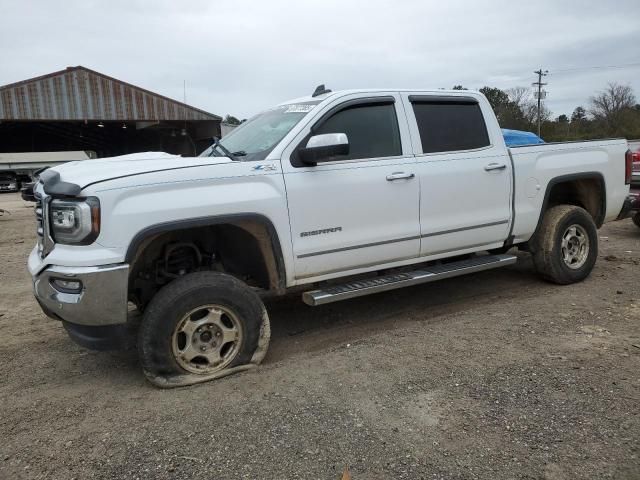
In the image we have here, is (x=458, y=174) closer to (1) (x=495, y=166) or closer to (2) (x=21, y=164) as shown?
(1) (x=495, y=166)

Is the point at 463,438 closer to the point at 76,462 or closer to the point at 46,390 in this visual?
the point at 76,462

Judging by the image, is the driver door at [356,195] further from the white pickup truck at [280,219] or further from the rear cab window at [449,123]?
the rear cab window at [449,123]

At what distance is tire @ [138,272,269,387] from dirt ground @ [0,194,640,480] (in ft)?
0.47

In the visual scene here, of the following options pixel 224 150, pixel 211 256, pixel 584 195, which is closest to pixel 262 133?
pixel 224 150

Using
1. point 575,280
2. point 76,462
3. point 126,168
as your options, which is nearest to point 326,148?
point 126,168

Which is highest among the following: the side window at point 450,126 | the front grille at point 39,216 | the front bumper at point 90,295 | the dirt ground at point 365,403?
the side window at point 450,126

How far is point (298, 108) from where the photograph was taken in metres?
4.45

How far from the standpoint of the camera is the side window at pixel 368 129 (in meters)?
4.29

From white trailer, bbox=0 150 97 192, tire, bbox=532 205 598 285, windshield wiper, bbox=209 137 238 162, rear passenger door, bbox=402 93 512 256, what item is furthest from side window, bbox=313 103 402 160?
white trailer, bbox=0 150 97 192

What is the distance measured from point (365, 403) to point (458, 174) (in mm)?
2346

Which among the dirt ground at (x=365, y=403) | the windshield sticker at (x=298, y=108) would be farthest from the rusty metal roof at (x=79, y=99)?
the windshield sticker at (x=298, y=108)

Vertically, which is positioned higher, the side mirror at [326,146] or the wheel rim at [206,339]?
the side mirror at [326,146]

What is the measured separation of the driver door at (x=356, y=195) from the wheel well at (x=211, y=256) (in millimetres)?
211

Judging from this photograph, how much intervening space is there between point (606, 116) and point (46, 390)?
65.2m
